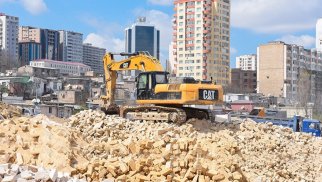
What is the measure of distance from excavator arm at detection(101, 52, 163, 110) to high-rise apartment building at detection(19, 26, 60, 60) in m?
102

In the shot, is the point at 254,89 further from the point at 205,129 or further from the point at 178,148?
the point at 178,148

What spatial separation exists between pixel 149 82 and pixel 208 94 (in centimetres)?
219

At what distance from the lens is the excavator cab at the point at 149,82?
1642 cm

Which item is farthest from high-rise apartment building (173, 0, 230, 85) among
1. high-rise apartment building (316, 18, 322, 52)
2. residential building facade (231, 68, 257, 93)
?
high-rise apartment building (316, 18, 322, 52)

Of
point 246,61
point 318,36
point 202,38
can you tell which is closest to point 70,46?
point 246,61

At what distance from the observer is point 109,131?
13422mm

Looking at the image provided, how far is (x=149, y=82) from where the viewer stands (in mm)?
16438

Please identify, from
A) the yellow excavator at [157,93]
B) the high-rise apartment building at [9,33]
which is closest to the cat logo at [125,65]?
the yellow excavator at [157,93]

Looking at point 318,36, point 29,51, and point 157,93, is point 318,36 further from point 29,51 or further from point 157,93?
point 157,93

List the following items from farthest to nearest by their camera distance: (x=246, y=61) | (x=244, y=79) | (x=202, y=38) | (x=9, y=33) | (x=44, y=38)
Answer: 1. (x=246, y=61)
2. (x=44, y=38)
3. (x=9, y=33)
4. (x=244, y=79)
5. (x=202, y=38)

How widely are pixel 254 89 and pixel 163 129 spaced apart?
76036 millimetres

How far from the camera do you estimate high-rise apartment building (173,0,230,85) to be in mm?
76625

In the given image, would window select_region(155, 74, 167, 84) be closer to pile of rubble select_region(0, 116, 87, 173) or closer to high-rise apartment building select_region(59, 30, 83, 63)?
pile of rubble select_region(0, 116, 87, 173)

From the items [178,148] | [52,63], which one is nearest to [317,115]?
[178,148]
